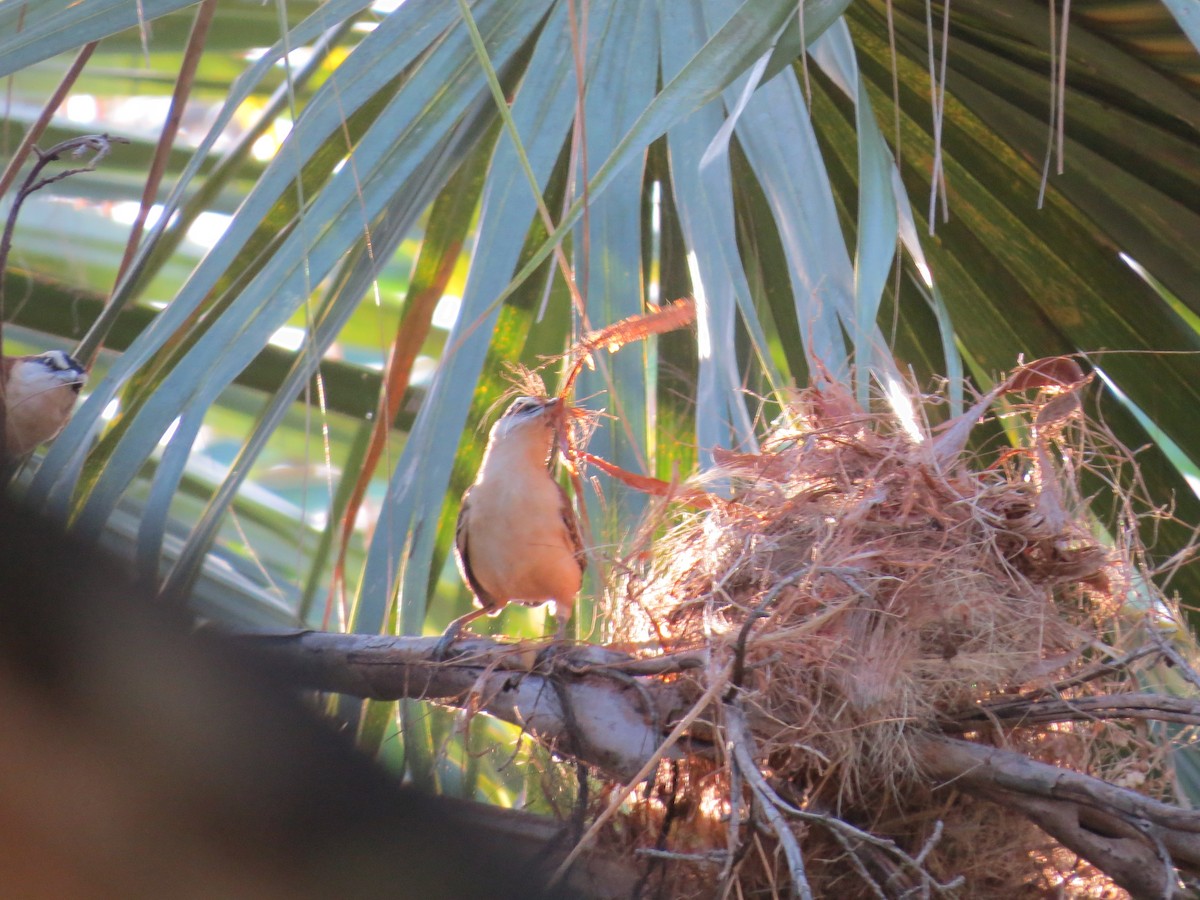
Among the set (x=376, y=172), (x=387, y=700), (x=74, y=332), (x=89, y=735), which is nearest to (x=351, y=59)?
(x=376, y=172)

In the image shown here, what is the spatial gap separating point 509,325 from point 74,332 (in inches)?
82.2

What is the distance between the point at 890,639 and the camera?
1949 mm

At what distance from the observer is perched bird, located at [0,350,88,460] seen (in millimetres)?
3742

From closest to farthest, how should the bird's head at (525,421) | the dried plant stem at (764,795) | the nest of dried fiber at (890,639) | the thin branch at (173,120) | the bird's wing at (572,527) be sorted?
the dried plant stem at (764,795)
the nest of dried fiber at (890,639)
the thin branch at (173,120)
the bird's head at (525,421)
the bird's wing at (572,527)

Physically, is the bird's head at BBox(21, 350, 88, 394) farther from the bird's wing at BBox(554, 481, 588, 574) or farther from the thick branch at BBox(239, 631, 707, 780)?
the thick branch at BBox(239, 631, 707, 780)

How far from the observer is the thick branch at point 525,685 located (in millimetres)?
1834

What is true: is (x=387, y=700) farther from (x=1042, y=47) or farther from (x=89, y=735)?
(x=1042, y=47)

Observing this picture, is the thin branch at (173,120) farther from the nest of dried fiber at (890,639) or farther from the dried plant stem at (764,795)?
the dried plant stem at (764,795)

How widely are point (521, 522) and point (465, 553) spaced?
19 centimetres

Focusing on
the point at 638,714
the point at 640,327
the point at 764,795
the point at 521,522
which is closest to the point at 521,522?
the point at 521,522

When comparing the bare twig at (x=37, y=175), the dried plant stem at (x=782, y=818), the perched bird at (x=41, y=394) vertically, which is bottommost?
the dried plant stem at (x=782, y=818)

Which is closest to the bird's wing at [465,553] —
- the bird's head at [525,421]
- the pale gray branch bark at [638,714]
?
the bird's head at [525,421]

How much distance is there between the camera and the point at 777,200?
2160mm

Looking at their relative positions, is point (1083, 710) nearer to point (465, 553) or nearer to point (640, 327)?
point (640, 327)
